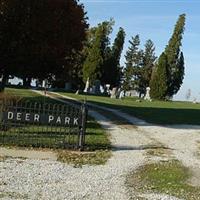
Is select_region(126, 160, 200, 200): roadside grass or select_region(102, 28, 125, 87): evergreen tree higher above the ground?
select_region(102, 28, 125, 87): evergreen tree

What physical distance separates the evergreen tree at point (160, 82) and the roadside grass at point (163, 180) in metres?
56.8

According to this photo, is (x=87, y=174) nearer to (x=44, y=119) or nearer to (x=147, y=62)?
(x=44, y=119)

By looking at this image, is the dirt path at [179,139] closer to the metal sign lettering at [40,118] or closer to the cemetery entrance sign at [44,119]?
the cemetery entrance sign at [44,119]

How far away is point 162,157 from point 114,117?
529 inches

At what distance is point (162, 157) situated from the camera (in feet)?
54.3

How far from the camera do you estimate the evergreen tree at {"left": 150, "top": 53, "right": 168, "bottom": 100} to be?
71812 mm

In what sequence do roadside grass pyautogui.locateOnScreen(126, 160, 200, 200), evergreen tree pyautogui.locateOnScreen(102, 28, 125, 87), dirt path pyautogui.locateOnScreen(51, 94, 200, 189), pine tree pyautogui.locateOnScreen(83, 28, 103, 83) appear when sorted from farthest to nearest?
evergreen tree pyautogui.locateOnScreen(102, 28, 125, 87) < pine tree pyautogui.locateOnScreen(83, 28, 103, 83) < dirt path pyautogui.locateOnScreen(51, 94, 200, 189) < roadside grass pyautogui.locateOnScreen(126, 160, 200, 200)

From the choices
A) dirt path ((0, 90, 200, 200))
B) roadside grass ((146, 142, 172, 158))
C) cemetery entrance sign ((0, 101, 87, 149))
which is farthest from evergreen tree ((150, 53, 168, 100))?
cemetery entrance sign ((0, 101, 87, 149))

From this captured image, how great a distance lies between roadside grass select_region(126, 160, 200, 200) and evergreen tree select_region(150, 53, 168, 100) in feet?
186

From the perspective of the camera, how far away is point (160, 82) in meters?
71.8

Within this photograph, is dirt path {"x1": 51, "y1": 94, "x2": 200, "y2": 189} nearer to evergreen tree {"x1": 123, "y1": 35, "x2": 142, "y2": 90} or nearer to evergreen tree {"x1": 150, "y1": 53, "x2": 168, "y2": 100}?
evergreen tree {"x1": 150, "y1": 53, "x2": 168, "y2": 100}

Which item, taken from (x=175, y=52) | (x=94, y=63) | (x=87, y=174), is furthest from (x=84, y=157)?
(x=175, y=52)

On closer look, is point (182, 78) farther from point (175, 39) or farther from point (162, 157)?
point (162, 157)

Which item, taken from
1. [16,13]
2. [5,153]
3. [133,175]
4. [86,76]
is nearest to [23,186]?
[133,175]
